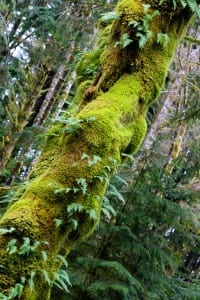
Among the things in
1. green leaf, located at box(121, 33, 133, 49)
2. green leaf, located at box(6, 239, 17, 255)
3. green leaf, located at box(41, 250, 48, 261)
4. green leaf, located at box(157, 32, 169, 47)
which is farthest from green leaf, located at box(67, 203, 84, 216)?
green leaf, located at box(157, 32, 169, 47)

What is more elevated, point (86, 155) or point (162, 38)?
point (162, 38)

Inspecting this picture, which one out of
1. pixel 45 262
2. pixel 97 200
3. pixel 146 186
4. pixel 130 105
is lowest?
pixel 146 186

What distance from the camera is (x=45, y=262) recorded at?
10.5 ft

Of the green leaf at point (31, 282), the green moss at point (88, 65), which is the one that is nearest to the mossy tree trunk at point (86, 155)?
the green leaf at point (31, 282)

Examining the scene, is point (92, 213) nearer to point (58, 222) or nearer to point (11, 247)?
point (58, 222)

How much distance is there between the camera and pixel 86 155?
3404mm

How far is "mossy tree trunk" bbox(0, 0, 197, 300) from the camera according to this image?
312 cm

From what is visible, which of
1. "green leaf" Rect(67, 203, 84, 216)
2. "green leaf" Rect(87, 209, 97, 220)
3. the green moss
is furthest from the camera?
the green moss

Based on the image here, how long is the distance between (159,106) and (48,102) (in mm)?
3225

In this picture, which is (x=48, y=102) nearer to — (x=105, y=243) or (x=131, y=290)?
(x=105, y=243)

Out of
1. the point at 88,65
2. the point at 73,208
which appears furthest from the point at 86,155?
the point at 88,65

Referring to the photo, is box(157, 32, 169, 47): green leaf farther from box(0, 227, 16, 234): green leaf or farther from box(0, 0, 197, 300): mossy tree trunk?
box(0, 227, 16, 234): green leaf

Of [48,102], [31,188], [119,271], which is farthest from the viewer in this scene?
[48,102]

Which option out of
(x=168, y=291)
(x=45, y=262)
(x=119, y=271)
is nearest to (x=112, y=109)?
(x=45, y=262)
